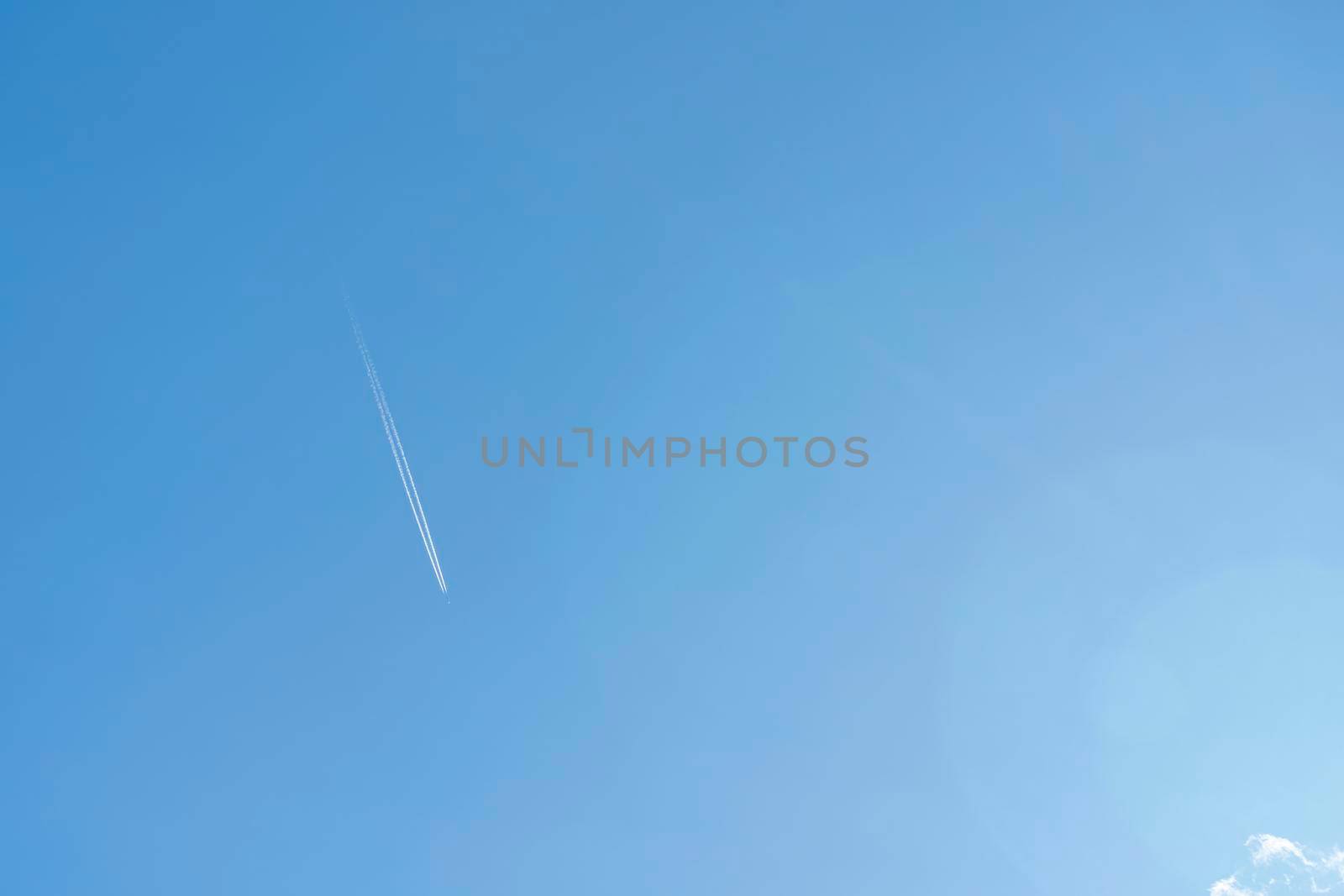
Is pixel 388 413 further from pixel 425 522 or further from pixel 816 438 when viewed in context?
pixel 816 438

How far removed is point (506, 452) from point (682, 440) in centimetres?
1045

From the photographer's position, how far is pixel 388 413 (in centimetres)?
12300

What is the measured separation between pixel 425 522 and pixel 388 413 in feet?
22.2

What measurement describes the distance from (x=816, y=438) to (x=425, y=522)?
2359cm

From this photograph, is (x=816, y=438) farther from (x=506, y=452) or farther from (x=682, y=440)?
(x=506, y=452)

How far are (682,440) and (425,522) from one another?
15936 mm

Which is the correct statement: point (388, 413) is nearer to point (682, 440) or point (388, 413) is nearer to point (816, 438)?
point (682, 440)

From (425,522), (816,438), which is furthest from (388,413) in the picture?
(816,438)

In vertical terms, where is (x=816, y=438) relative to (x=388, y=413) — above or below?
below

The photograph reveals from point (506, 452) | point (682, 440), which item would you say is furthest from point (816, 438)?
point (506, 452)

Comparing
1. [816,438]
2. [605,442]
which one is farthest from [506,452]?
[816,438]

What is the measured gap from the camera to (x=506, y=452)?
124m

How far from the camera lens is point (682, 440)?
12400 centimetres

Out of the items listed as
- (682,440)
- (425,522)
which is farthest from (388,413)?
(682,440)
